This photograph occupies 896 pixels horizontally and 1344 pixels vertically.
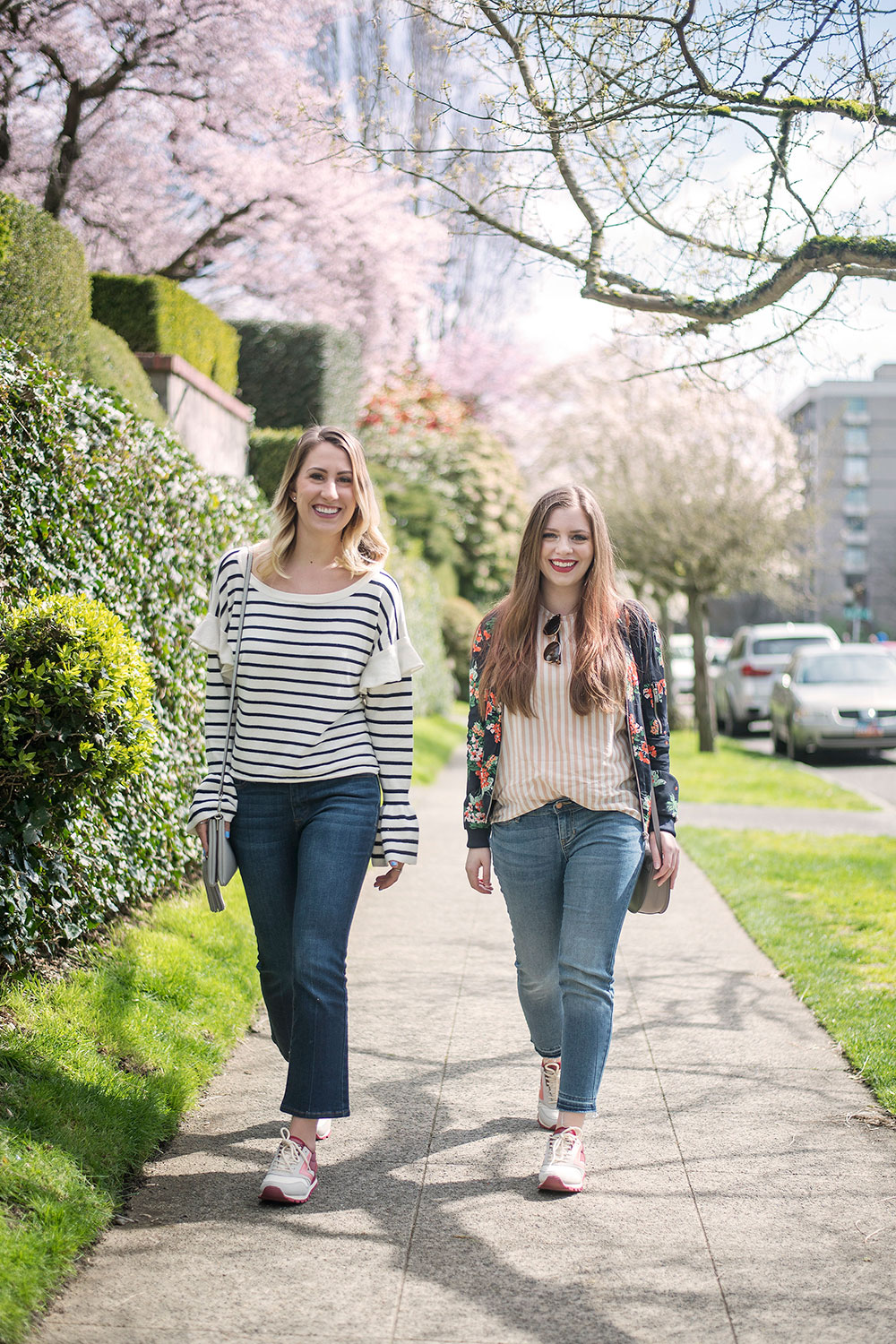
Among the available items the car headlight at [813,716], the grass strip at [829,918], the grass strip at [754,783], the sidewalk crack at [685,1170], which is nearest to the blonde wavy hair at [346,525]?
the sidewalk crack at [685,1170]

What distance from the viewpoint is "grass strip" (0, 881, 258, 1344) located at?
283cm

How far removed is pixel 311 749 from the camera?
130 inches

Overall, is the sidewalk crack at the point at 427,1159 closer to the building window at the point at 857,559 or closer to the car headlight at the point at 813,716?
the car headlight at the point at 813,716

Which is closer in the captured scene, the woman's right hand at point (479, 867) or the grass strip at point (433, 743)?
the woman's right hand at point (479, 867)

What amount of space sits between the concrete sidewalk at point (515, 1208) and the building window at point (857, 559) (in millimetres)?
89769

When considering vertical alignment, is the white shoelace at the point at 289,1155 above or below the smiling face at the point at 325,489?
below

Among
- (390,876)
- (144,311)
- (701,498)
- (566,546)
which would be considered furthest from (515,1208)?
(701,498)

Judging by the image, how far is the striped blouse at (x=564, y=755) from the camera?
3.46m

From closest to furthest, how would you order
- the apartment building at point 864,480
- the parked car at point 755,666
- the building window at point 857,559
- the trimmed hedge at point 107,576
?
the trimmed hedge at point 107,576 < the parked car at point 755,666 < the apartment building at point 864,480 < the building window at point 857,559

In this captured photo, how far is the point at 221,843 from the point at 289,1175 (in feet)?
2.89

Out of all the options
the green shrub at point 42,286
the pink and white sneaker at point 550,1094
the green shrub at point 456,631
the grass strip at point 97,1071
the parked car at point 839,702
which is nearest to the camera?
the grass strip at point 97,1071

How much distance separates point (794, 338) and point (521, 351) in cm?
2602

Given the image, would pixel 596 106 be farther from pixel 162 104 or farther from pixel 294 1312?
pixel 162 104

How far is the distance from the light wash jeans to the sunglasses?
406 millimetres
